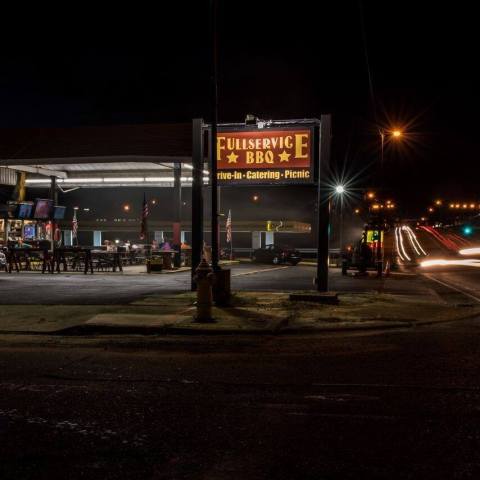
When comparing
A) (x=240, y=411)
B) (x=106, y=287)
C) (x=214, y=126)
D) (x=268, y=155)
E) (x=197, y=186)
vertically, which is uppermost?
(x=214, y=126)

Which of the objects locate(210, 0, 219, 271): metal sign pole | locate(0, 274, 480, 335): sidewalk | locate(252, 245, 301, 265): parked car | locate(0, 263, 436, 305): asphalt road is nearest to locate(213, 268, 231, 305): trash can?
locate(210, 0, 219, 271): metal sign pole

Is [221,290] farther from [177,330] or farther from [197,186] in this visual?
[197,186]

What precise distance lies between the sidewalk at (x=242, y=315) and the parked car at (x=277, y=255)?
21.5 m

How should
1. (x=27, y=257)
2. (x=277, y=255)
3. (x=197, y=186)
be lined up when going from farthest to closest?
(x=277, y=255) < (x=27, y=257) < (x=197, y=186)

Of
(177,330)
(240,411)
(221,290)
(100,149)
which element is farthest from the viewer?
(100,149)

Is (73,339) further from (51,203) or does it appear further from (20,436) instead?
(51,203)

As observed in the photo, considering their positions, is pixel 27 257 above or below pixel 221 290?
above

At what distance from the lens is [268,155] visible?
52.6 feet

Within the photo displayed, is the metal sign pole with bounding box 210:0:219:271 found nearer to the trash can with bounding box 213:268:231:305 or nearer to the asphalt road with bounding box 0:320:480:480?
the trash can with bounding box 213:268:231:305

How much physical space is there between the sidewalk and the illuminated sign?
336 centimetres

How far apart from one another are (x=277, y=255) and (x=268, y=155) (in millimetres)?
22932

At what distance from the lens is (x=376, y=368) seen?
7.75 m

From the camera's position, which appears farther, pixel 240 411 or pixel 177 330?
pixel 177 330

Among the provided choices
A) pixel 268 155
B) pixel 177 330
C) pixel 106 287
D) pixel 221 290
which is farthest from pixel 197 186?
pixel 177 330
